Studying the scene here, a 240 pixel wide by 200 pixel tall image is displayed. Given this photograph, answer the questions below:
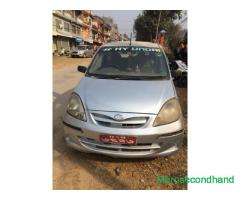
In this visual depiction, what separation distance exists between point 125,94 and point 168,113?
601 millimetres

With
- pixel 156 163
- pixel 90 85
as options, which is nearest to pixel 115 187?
pixel 156 163

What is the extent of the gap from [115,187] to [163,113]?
1.05 m

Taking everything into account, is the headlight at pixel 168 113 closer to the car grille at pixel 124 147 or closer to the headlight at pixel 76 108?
the car grille at pixel 124 147

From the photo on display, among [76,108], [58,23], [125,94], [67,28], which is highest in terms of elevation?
[67,28]

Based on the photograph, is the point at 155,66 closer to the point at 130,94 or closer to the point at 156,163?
the point at 130,94

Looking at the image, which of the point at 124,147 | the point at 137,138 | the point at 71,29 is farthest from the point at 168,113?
the point at 71,29

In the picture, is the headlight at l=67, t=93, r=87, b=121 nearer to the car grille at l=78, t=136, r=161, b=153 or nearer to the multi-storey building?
the car grille at l=78, t=136, r=161, b=153

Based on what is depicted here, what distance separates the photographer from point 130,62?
388 cm

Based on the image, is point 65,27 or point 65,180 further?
point 65,27

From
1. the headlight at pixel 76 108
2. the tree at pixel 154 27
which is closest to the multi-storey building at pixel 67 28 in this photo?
the tree at pixel 154 27

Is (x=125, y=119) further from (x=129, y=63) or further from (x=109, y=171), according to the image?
(x=129, y=63)

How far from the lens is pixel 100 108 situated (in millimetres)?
2764

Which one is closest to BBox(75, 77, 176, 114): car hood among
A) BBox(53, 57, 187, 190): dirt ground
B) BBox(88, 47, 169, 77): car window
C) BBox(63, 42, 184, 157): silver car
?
BBox(63, 42, 184, 157): silver car

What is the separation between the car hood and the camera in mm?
2746
